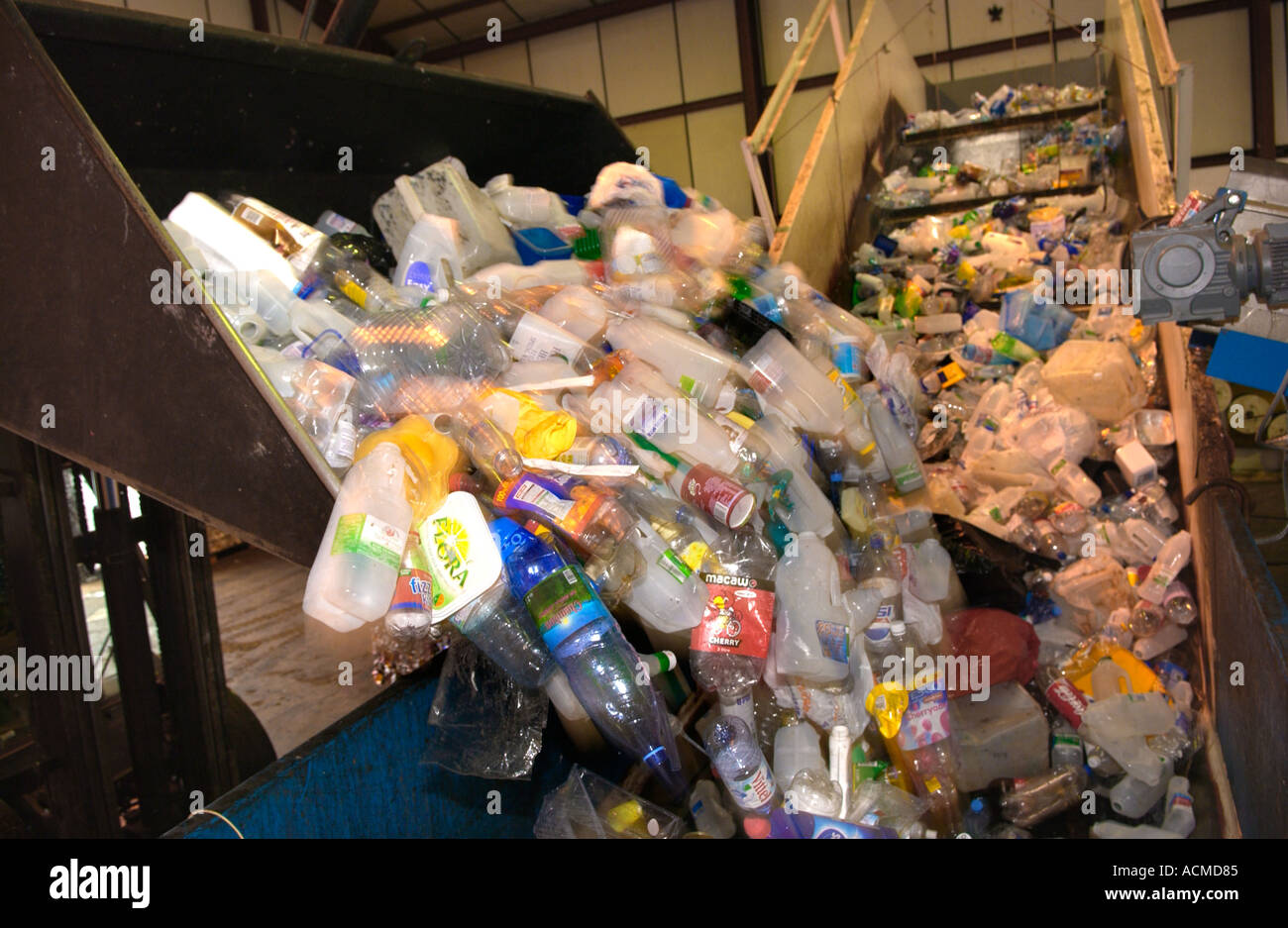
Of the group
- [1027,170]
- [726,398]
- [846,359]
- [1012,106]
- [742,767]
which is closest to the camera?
[742,767]

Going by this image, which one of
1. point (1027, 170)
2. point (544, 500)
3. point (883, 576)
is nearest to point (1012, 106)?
point (1027, 170)

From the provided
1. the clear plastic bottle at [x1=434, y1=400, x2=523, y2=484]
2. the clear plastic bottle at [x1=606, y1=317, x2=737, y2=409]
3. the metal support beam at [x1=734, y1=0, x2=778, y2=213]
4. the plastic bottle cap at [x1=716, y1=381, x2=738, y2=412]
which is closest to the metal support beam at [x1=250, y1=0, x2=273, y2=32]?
the metal support beam at [x1=734, y1=0, x2=778, y2=213]

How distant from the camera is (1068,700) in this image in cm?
266

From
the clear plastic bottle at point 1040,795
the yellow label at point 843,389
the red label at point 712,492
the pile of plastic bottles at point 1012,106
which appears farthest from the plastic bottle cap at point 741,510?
the pile of plastic bottles at point 1012,106

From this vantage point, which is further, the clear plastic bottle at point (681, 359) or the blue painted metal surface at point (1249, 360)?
the clear plastic bottle at point (681, 359)

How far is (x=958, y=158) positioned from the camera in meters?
5.80

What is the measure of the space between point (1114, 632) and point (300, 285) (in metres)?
2.78

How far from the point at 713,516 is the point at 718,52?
32.5 ft

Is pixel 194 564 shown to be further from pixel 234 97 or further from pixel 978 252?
pixel 978 252

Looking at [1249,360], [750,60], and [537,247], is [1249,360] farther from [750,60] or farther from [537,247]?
[750,60]

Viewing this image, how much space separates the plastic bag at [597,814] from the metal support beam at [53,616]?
4.63 feet

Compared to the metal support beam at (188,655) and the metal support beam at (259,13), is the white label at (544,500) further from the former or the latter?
the metal support beam at (259,13)

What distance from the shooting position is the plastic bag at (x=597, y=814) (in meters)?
1.86

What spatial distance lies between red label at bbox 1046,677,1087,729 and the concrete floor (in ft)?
8.23
